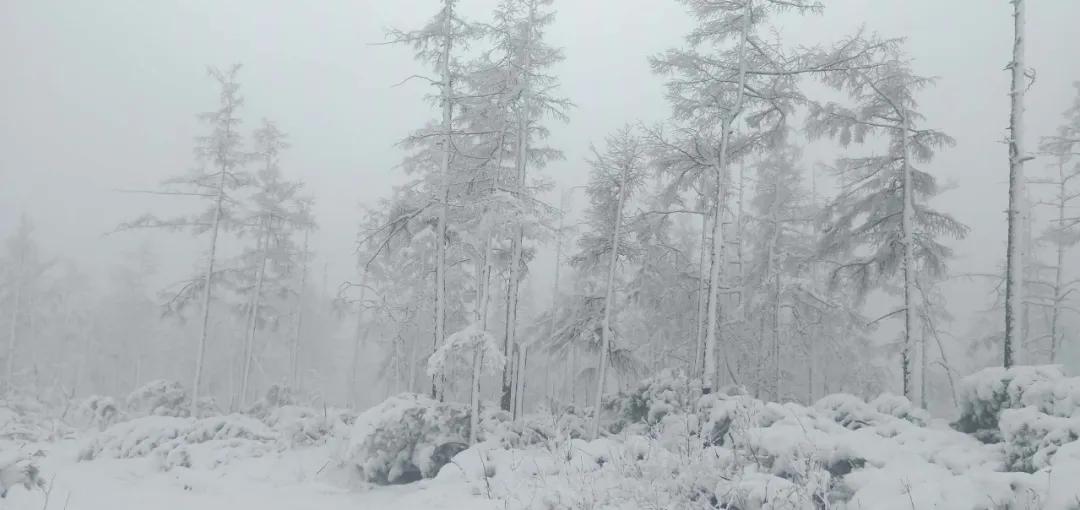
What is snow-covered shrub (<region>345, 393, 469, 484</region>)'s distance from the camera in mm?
9672

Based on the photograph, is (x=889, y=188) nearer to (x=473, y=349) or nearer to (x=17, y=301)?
(x=473, y=349)

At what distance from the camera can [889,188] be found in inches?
521

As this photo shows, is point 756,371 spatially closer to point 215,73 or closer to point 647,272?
point 647,272

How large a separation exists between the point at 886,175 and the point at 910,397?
5.58m

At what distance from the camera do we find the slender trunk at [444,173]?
12.6m

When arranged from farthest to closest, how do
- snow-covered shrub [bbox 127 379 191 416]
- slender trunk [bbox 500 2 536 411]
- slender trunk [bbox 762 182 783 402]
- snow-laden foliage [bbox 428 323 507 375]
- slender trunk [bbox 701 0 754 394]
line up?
snow-covered shrub [bbox 127 379 191 416] < slender trunk [bbox 762 182 783 402] < slender trunk [bbox 500 2 536 411] < slender trunk [bbox 701 0 754 394] < snow-laden foliage [bbox 428 323 507 375]

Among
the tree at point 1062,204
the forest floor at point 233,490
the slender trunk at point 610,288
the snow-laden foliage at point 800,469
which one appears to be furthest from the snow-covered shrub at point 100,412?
the tree at point 1062,204

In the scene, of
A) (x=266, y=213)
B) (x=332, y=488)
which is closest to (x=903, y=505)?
(x=332, y=488)

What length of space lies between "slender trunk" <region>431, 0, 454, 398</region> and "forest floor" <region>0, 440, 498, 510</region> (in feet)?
10.8

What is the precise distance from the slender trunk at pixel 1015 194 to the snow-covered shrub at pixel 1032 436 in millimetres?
5034

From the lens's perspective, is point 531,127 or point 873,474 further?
point 531,127

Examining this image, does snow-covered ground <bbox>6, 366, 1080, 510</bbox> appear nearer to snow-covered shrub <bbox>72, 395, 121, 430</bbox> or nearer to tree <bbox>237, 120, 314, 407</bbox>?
Result: snow-covered shrub <bbox>72, 395, 121, 430</bbox>

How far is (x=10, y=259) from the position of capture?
30969mm

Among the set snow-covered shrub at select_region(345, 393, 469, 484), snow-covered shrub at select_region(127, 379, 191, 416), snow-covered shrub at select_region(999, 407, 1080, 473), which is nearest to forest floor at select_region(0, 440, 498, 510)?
snow-covered shrub at select_region(345, 393, 469, 484)
